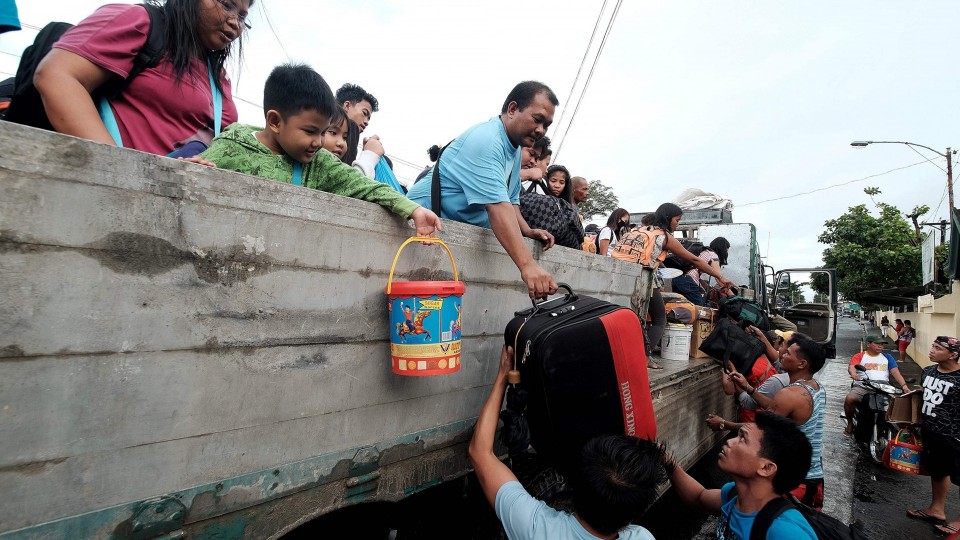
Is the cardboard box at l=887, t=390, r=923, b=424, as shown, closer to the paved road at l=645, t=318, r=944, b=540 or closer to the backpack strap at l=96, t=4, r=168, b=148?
the paved road at l=645, t=318, r=944, b=540

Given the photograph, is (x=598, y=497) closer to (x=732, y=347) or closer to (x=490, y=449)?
(x=490, y=449)

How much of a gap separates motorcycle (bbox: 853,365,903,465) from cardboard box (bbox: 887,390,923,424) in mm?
81

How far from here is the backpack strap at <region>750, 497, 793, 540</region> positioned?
2127 mm

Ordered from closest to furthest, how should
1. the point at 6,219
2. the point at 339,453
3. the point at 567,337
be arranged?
the point at 6,219
the point at 339,453
the point at 567,337

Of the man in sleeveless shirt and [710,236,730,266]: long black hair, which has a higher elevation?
[710,236,730,266]: long black hair

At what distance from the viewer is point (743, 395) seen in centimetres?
450

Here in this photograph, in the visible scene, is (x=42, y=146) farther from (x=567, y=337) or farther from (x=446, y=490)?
(x=446, y=490)

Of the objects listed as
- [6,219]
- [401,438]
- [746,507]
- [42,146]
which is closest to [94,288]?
[6,219]

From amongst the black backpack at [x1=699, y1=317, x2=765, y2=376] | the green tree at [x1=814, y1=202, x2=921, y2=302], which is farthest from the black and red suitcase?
the green tree at [x1=814, y1=202, x2=921, y2=302]

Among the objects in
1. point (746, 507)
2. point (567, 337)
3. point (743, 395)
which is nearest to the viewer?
point (567, 337)

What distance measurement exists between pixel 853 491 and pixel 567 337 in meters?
5.44

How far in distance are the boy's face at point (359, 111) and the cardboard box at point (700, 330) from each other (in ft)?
12.1

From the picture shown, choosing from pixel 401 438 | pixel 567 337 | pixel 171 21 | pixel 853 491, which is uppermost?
pixel 171 21

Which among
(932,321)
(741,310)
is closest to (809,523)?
(741,310)
